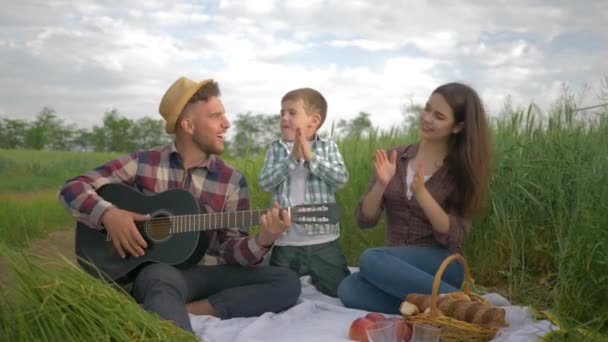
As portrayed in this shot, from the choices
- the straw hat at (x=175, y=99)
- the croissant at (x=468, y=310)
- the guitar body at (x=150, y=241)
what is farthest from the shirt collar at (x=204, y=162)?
the croissant at (x=468, y=310)

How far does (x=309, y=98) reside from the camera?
14.1 ft

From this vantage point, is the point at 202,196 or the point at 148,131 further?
the point at 148,131

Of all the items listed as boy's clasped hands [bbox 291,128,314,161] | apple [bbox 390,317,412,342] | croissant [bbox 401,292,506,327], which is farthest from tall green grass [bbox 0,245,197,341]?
boy's clasped hands [bbox 291,128,314,161]

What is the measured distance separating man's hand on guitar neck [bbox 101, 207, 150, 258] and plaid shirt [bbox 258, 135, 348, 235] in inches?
35.8

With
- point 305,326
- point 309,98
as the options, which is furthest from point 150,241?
point 309,98

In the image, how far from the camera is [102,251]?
3809 mm

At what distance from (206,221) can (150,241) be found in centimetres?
36

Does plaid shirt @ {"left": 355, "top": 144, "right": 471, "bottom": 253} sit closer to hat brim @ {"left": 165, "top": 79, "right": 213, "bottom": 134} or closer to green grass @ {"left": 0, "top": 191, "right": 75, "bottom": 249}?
hat brim @ {"left": 165, "top": 79, "right": 213, "bottom": 134}

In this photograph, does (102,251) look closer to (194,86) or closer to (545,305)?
(194,86)

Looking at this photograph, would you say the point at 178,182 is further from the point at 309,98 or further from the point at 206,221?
the point at 309,98

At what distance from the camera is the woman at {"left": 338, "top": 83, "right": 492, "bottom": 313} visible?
3.75m

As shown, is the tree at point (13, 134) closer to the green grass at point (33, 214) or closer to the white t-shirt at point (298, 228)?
the green grass at point (33, 214)

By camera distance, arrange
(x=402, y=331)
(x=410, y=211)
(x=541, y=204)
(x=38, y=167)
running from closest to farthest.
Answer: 1. (x=402, y=331)
2. (x=410, y=211)
3. (x=541, y=204)
4. (x=38, y=167)

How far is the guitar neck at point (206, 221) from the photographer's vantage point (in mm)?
3557
